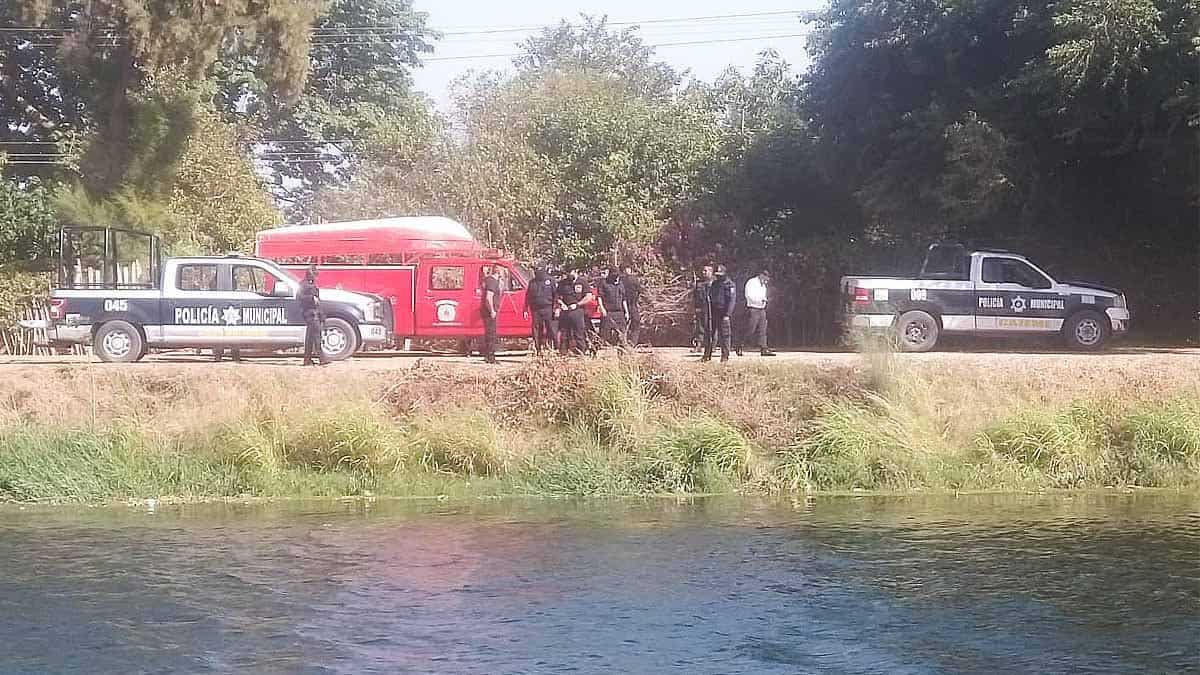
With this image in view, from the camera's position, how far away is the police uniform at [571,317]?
2169cm

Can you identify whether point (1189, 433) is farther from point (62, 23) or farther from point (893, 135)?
point (62, 23)

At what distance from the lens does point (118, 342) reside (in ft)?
73.9

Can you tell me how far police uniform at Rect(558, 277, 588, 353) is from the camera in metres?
21.7

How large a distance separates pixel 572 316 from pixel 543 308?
55cm

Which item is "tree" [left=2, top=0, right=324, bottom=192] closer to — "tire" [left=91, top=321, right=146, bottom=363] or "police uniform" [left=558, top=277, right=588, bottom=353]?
"tire" [left=91, top=321, right=146, bottom=363]

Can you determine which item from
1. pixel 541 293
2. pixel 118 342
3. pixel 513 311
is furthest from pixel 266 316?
pixel 541 293

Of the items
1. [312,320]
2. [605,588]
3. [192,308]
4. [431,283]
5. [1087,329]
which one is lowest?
[605,588]

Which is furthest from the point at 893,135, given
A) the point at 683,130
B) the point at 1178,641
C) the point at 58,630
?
the point at 58,630

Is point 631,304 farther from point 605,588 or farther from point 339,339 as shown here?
point 605,588

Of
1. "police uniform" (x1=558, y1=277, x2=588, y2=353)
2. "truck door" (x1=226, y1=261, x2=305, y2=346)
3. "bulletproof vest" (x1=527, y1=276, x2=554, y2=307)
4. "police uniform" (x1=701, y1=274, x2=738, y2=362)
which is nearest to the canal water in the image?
"police uniform" (x1=558, y1=277, x2=588, y2=353)

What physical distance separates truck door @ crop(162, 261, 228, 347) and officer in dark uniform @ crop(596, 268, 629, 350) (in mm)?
6003

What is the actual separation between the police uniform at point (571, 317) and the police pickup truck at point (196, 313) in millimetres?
3607

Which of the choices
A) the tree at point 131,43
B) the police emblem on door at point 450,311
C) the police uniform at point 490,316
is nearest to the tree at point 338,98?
the tree at point 131,43

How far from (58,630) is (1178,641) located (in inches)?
322
